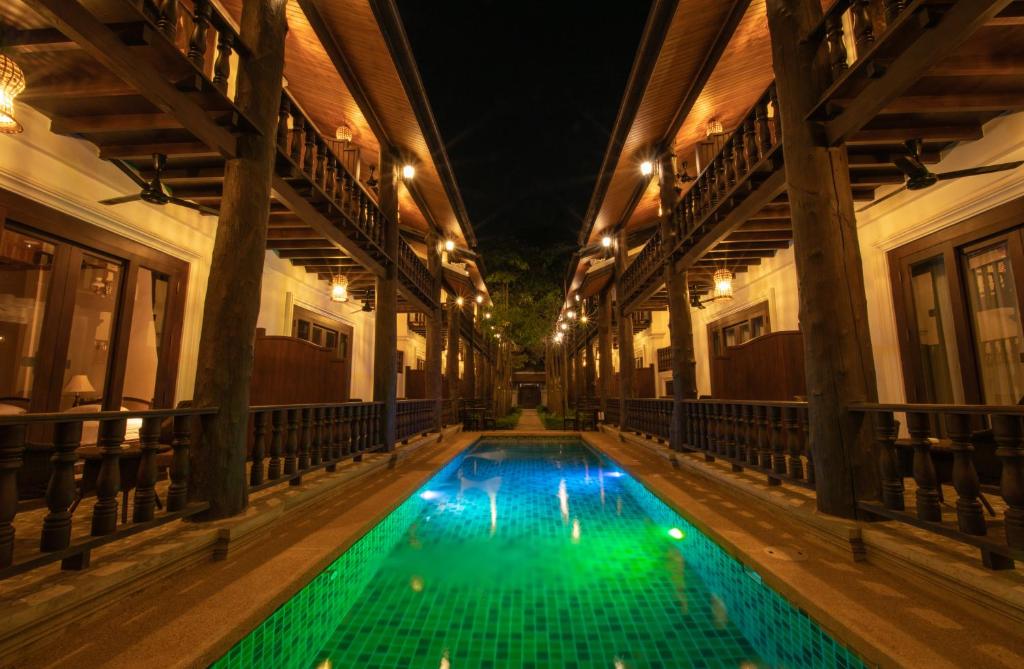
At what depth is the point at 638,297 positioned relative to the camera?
11.1m

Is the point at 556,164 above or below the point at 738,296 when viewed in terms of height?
above

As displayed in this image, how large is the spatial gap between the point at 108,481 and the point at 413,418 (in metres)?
7.61

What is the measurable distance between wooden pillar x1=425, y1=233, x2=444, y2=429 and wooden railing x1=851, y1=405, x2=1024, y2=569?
33.9 feet

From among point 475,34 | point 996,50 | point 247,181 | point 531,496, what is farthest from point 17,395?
point 475,34

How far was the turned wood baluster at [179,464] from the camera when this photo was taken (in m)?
3.51

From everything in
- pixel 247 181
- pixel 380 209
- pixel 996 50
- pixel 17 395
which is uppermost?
pixel 380 209

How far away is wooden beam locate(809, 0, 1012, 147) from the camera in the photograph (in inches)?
109

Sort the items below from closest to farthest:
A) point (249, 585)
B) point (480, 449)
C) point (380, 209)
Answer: point (249, 585), point (380, 209), point (480, 449)

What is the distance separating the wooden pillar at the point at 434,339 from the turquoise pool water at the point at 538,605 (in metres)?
7.08

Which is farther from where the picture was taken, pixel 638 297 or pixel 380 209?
pixel 638 297

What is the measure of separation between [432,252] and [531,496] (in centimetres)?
838

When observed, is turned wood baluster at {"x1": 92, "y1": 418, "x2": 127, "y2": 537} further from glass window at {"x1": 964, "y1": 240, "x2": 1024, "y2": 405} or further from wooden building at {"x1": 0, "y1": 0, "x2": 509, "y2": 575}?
glass window at {"x1": 964, "y1": 240, "x2": 1024, "y2": 405}

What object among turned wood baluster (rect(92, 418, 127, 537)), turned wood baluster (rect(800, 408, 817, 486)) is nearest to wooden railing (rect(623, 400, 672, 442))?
turned wood baluster (rect(800, 408, 817, 486))

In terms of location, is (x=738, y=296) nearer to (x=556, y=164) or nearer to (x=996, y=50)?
(x=996, y=50)
